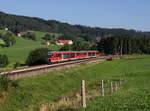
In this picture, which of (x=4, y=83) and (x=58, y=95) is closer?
(x=4, y=83)

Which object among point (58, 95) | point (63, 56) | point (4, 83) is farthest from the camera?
point (63, 56)

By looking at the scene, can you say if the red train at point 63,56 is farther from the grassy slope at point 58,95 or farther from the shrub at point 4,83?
the shrub at point 4,83

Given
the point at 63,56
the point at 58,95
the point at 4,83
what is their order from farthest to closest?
the point at 63,56 → the point at 58,95 → the point at 4,83

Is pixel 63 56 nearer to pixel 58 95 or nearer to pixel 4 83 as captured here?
pixel 58 95

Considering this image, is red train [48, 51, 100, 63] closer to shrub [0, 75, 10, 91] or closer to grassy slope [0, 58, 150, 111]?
grassy slope [0, 58, 150, 111]

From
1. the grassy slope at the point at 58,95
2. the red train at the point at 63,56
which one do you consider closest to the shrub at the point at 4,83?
the grassy slope at the point at 58,95

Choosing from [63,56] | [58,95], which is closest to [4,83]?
[58,95]

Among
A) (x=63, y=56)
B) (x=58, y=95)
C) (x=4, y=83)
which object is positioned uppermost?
A: (x=4, y=83)

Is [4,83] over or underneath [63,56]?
over

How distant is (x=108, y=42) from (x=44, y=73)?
502 feet

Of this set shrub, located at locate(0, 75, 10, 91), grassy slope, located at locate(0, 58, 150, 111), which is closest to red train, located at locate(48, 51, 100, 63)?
grassy slope, located at locate(0, 58, 150, 111)

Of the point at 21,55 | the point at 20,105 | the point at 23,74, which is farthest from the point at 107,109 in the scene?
the point at 21,55

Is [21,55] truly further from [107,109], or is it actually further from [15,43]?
[107,109]

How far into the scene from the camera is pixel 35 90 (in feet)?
116
